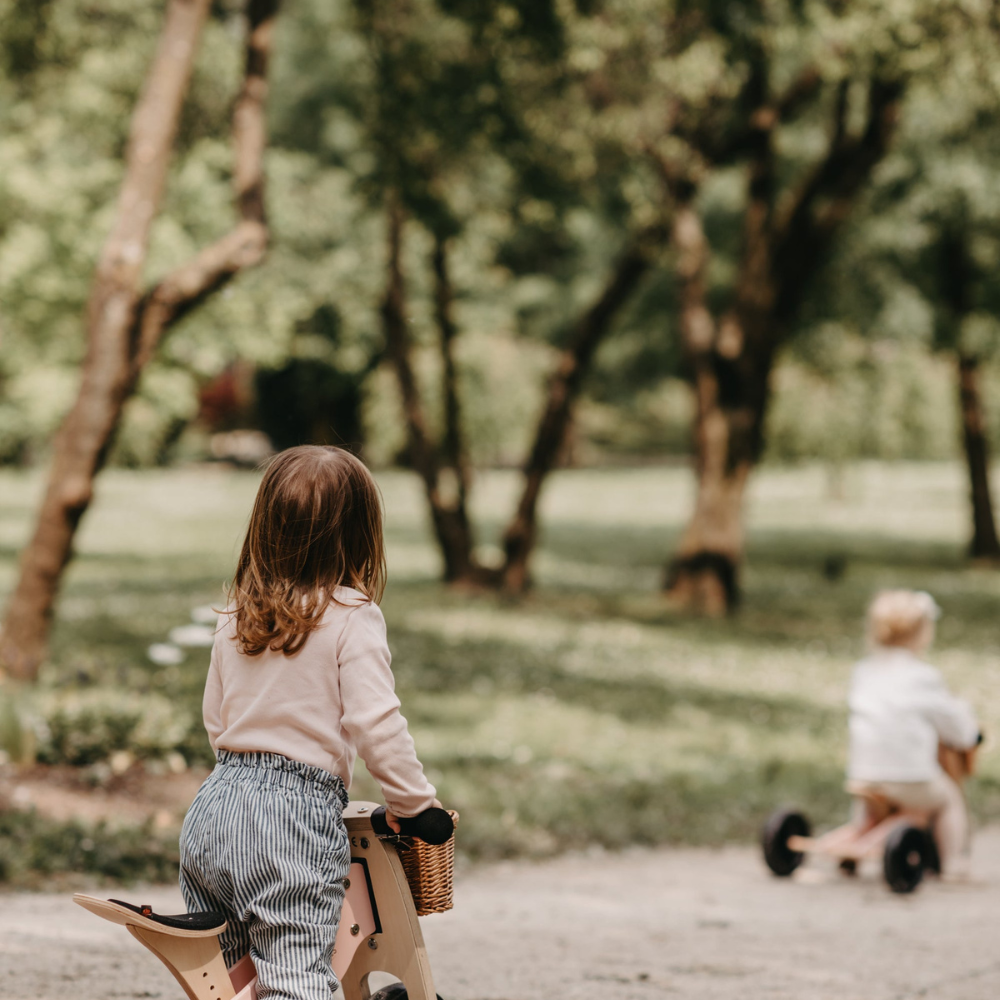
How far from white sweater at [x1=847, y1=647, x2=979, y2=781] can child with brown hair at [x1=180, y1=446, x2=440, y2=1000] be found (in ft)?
11.7

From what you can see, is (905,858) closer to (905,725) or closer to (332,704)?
(905,725)

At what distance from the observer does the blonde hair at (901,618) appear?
19.4 ft

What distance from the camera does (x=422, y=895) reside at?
307 cm

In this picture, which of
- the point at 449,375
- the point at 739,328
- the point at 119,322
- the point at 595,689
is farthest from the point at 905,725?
the point at 449,375

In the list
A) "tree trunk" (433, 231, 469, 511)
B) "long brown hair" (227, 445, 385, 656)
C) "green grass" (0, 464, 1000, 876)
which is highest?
"tree trunk" (433, 231, 469, 511)

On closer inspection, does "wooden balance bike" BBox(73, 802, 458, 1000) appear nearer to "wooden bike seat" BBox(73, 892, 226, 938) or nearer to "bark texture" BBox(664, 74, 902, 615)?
"wooden bike seat" BBox(73, 892, 226, 938)

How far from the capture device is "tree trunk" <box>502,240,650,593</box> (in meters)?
18.2

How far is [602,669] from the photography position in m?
12.6

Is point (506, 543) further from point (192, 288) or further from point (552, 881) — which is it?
point (552, 881)

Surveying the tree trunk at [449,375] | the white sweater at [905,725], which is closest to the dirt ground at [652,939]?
the white sweater at [905,725]

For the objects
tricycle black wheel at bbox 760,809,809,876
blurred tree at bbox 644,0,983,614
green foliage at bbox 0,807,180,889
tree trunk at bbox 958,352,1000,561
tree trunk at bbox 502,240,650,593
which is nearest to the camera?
green foliage at bbox 0,807,180,889

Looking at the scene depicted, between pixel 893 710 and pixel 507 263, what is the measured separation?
43.2 meters

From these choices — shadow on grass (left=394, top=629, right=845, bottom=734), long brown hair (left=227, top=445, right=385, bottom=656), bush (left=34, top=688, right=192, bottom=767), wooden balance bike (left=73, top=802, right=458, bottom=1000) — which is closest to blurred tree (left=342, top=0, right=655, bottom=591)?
shadow on grass (left=394, top=629, right=845, bottom=734)

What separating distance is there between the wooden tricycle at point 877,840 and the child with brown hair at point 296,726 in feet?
11.7
